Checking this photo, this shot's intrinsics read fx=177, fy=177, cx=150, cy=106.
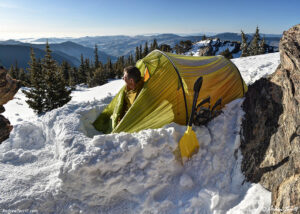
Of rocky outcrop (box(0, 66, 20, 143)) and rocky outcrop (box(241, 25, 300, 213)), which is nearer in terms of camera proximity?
rocky outcrop (box(241, 25, 300, 213))

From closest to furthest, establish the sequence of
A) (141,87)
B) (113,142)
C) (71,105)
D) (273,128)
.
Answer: (273,128), (113,142), (141,87), (71,105)

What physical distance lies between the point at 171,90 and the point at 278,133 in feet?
8.13

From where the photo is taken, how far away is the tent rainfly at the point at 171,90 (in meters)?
4.55

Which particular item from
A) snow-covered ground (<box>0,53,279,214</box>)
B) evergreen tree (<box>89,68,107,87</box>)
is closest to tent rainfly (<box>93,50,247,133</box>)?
snow-covered ground (<box>0,53,279,214</box>)

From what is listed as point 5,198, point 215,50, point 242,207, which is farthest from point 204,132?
point 215,50

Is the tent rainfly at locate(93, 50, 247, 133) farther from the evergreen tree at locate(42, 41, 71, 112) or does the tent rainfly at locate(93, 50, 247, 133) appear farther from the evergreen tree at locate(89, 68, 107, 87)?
the evergreen tree at locate(89, 68, 107, 87)

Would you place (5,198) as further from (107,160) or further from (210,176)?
(210,176)

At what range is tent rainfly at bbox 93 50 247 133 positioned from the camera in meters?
4.55

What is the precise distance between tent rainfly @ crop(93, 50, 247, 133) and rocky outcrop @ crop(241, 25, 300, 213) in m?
0.92

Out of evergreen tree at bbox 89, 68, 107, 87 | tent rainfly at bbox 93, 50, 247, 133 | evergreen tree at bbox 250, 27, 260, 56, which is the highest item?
evergreen tree at bbox 250, 27, 260, 56

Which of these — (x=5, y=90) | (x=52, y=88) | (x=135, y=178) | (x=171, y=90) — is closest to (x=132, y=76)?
(x=171, y=90)

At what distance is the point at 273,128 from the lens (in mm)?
3420

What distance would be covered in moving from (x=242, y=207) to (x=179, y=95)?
2752mm

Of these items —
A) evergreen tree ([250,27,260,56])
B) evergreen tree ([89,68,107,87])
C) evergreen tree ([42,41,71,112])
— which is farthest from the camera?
evergreen tree ([89,68,107,87])
